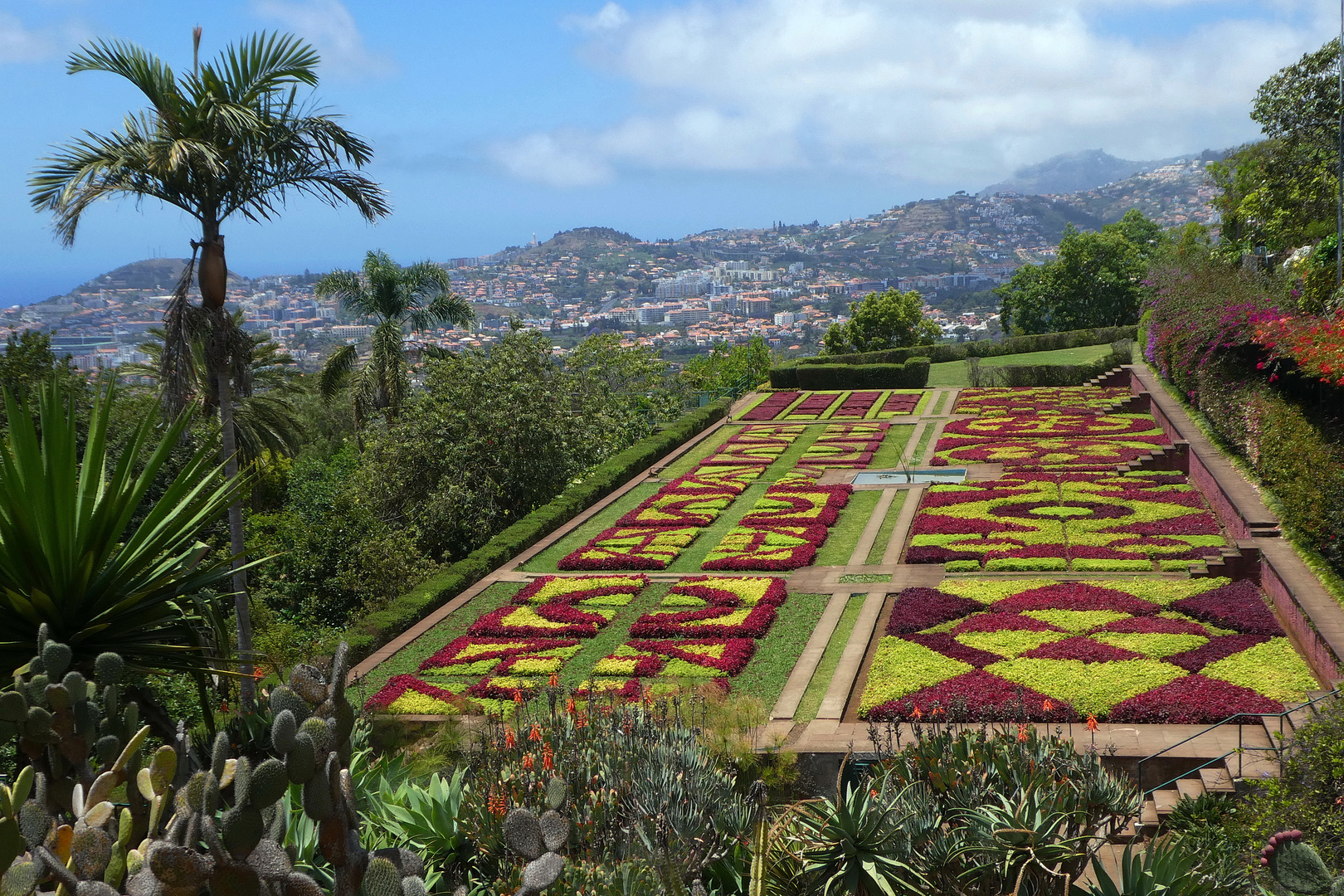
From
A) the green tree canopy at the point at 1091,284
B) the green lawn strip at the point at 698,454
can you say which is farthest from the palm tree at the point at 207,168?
the green tree canopy at the point at 1091,284

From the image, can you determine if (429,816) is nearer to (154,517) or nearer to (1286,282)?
(154,517)

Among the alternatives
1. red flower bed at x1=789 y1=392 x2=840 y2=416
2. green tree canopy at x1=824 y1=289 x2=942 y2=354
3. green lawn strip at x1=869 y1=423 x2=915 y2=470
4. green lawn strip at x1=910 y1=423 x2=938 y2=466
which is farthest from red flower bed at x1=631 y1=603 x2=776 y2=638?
green tree canopy at x1=824 y1=289 x2=942 y2=354

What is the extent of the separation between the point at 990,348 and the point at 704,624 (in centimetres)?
3939

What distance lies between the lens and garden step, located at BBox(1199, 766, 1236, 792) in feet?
31.4

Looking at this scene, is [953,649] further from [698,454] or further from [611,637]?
[698,454]

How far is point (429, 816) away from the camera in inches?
291

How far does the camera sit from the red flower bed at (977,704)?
452 inches

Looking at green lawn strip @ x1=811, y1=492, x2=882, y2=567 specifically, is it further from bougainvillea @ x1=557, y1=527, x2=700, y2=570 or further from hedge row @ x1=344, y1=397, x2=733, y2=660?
hedge row @ x1=344, y1=397, x2=733, y2=660

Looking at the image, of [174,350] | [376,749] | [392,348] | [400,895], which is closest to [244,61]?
[174,350]

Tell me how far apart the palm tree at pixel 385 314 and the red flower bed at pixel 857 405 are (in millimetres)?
13499

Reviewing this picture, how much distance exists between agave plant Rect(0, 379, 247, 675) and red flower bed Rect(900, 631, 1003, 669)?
31.4 feet

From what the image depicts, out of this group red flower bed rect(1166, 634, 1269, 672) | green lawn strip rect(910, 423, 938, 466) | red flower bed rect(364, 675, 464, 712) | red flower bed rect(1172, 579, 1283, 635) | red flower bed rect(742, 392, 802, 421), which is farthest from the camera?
red flower bed rect(742, 392, 802, 421)

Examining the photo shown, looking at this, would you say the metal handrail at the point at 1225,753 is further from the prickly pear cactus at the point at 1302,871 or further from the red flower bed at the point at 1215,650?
the prickly pear cactus at the point at 1302,871

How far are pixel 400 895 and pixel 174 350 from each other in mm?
7714
